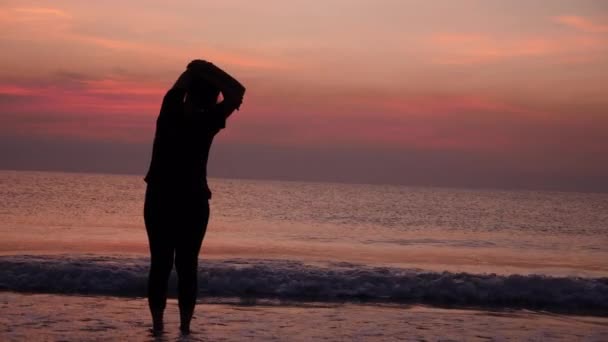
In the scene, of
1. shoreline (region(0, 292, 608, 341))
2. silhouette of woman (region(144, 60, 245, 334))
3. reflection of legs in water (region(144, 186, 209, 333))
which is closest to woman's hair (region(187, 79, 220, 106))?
silhouette of woman (region(144, 60, 245, 334))

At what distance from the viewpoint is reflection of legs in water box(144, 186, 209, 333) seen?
16.3 feet

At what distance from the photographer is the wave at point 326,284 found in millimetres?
8922

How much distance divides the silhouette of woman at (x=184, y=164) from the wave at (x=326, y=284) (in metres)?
3.78

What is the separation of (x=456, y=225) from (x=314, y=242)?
14685mm

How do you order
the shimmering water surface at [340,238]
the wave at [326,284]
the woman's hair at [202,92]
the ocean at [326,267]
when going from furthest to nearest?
the shimmering water surface at [340,238] < the wave at [326,284] < the ocean at [326,267] < the woman's hair at [202,92]

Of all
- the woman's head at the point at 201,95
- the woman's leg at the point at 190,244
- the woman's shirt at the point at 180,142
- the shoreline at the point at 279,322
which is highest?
the woman's head at the point at 201,95

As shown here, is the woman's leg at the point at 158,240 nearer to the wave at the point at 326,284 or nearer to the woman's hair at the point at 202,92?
the woman's hair at the point at 202,92

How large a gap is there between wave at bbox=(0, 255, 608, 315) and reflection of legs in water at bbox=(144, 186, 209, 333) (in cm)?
370

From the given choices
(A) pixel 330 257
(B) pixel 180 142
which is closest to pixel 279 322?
(B) pixel 180 142

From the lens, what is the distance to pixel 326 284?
376 inches

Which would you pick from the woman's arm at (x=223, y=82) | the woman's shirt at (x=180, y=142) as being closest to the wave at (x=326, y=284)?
the woman's shirt at (x=180, y=142)

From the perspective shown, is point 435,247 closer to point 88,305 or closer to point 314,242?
point 314,242

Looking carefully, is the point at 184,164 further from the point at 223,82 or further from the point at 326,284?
the point at 326,284

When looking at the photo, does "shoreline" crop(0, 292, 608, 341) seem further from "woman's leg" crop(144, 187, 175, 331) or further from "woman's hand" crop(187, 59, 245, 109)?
"woman's hand" crop(187, 59, 245, 109)
